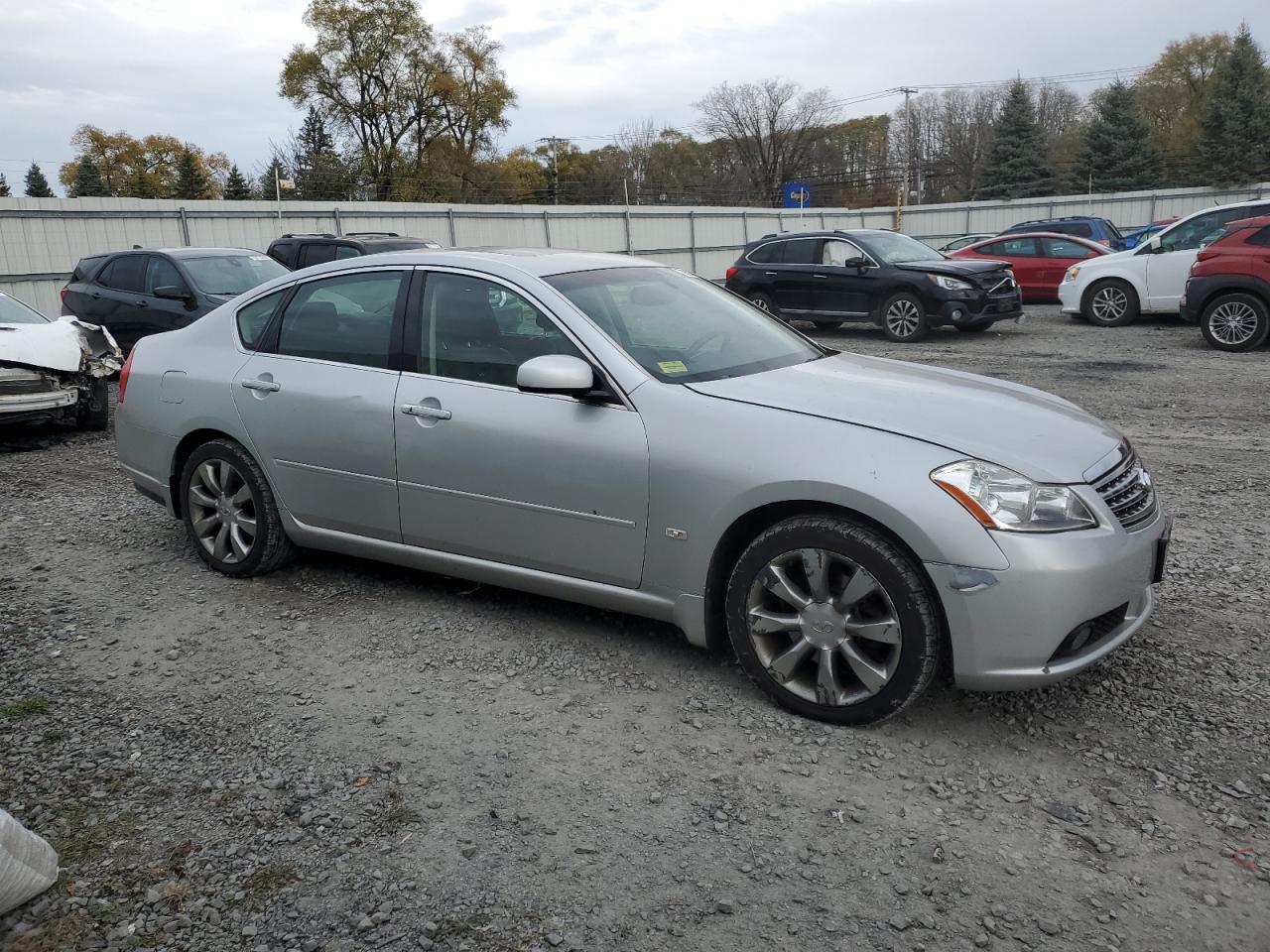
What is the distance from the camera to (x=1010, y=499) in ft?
11.0

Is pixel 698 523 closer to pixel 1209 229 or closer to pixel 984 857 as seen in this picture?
pixel 984 857

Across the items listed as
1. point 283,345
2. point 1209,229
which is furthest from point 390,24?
point 283,345

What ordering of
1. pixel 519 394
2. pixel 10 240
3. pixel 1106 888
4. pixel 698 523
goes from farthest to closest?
pixel 10 240 < pixel 519 394 < pixel 698 523 < pixel 1106 888

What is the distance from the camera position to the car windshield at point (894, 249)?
51.0 ft

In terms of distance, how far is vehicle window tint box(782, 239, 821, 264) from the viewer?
1603 centimetres

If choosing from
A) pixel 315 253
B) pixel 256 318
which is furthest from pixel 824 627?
pixel 315 253

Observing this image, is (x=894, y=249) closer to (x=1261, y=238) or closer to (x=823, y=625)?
(x=1261, y=238)

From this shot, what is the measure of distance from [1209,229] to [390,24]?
1816 inches

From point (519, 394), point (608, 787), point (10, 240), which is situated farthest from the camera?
point (10, 240)

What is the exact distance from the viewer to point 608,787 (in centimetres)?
327

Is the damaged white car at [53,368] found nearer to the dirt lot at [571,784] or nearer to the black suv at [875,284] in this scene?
the dirt lot at [571,784]

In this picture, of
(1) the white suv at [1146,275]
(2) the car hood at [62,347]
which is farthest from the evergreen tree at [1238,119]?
(2) the car hood at [62,347]

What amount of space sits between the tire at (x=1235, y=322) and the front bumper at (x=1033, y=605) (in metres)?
10.8

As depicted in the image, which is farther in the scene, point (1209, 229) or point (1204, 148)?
point (1204, 148)
